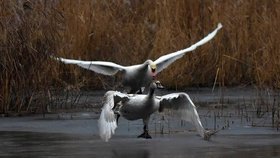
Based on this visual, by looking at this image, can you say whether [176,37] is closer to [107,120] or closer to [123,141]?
[123,141]

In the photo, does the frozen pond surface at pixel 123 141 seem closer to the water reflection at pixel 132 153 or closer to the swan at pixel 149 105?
the water reflection at pixel 132 153

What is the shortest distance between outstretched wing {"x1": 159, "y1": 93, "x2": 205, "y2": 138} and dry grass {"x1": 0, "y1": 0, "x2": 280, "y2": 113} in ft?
12.2

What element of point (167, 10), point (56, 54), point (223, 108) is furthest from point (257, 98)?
point (167, 10)

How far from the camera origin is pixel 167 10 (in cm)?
2030

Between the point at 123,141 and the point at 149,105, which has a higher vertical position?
the point at 149,105

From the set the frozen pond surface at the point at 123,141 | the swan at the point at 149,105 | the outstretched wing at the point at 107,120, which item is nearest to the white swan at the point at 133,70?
the frozen pond surface at the point at 123,141

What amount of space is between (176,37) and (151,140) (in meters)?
7.25

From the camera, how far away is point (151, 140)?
12562 millimetres

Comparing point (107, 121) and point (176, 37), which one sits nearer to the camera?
point (107, 121)

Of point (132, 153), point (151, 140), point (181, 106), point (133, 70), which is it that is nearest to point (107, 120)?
point (151, 140)

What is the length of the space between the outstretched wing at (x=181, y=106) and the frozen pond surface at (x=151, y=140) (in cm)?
27

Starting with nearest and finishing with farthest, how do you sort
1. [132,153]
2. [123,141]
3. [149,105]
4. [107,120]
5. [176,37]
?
[132,153]
[107,120]
[123,141]
[149,105]
[176,37]

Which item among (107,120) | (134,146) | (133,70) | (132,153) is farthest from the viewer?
(133,70)

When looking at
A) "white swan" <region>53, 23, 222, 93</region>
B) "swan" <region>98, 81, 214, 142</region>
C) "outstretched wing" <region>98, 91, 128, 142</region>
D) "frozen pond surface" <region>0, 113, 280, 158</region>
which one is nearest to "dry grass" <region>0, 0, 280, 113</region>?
"white swan" <region>53, 23, 222, 93</region>
